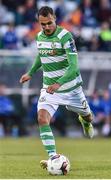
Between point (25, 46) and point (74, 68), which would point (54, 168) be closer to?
point (74, 68)

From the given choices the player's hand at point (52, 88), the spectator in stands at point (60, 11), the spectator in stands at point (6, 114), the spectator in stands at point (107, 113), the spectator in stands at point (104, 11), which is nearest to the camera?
the player's hand at point (52, 88)

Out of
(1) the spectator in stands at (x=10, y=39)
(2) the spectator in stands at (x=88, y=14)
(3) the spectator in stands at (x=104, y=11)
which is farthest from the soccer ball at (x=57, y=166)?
(3) the spectator in stands at (x=104, y=11)

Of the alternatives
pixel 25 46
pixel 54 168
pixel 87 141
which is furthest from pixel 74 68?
pixel 25 46

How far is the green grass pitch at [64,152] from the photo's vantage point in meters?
12.1

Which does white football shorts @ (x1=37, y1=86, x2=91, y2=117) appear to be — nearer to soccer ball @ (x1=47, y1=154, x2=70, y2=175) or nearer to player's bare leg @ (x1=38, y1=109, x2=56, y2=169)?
player's bare leg @ (x1=38, y1=109, x2=56, y2=169)

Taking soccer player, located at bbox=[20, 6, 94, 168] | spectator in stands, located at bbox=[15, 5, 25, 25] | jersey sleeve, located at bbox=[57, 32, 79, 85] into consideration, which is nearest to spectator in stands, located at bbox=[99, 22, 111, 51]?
spectator in stands, located at bbox=[15, 5, 25, 25]

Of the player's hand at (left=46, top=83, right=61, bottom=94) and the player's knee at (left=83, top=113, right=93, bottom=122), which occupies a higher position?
the player's hand at (left=46, top=83, right=61, bottom=94)

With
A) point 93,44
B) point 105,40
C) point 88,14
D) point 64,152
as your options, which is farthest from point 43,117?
point 88,14

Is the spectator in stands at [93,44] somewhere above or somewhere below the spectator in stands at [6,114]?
above

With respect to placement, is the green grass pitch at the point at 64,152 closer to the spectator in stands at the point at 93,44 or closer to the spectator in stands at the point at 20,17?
the spectator in stands at the point at 93,44

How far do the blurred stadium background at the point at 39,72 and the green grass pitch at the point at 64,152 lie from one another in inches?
57.2

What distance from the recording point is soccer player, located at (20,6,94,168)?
493 inches

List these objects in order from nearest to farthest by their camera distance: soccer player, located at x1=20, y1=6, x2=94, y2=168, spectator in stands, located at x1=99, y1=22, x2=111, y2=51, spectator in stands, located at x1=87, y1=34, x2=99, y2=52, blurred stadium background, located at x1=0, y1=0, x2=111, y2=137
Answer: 1. soccer player, located at x1=20, y1=6, x2=94, y2=168
2. blurred stadium background, located at x1=0, y1=0, x2=111, y2=137
3. spectator in stands, located at x1=87, y1=34, x2=99, y2=52
4. spectator in stands, located at x1=99, y1=22, x2=111, y2=51

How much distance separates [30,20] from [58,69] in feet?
54.7
